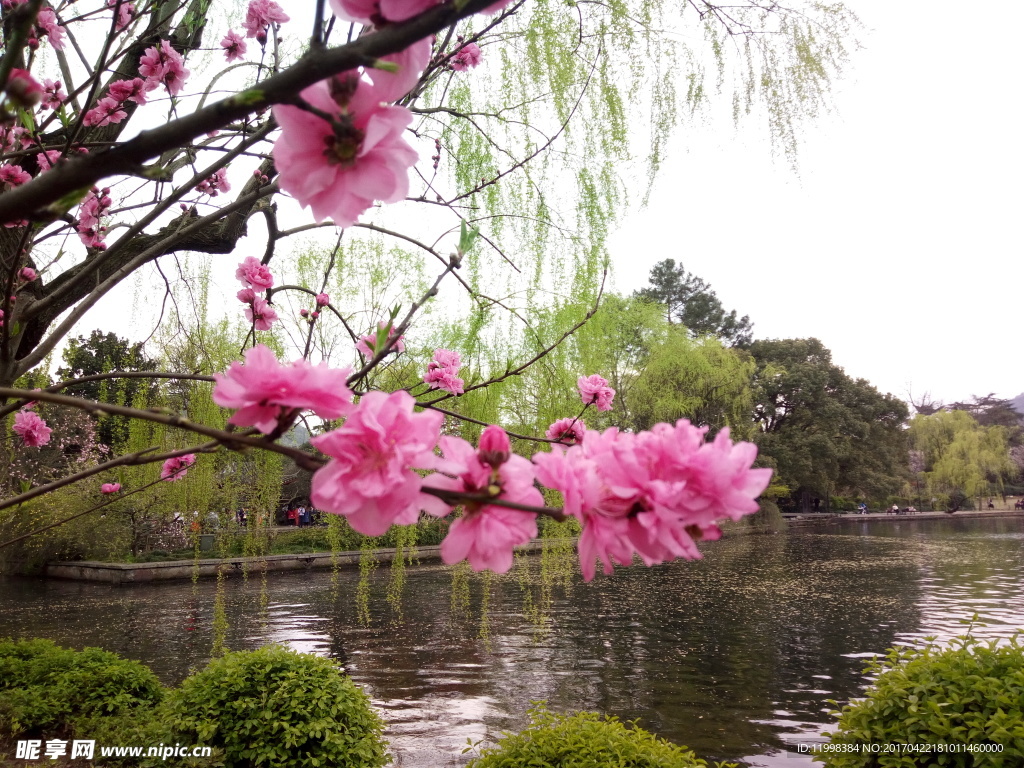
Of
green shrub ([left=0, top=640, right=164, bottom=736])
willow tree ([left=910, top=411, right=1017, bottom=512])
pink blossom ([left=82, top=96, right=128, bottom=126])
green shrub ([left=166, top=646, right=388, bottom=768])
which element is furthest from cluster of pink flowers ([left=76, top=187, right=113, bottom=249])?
willow tree ([left=910, top=411, right=1017, bottom=512])

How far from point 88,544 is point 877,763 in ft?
49.7

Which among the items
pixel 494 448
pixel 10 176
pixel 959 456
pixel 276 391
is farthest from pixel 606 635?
pixel 959 456

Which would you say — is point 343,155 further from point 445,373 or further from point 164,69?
point 164,69

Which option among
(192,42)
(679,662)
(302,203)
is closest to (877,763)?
Answer: (302,203)

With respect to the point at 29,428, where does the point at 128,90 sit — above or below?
above

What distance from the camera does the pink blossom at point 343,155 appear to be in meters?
0.57

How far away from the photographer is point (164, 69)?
239 centimetres

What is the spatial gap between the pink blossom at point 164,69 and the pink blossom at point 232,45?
2.02 ft

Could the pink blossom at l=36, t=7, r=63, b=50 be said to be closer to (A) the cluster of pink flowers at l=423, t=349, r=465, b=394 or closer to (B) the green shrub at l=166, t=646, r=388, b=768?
(A) the cluster of pink flowers at l=423, t=349, r=465, b=394

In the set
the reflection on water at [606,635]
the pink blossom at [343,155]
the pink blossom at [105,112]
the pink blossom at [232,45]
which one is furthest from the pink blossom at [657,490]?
the reflection on water at [606,635]

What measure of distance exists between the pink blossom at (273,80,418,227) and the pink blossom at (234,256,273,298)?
188cm

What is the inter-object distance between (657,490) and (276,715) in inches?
128

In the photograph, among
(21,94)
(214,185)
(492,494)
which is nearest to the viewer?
(21,94)

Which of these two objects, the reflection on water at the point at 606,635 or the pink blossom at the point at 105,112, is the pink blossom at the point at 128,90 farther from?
the reflection on water at the point at 606,635
